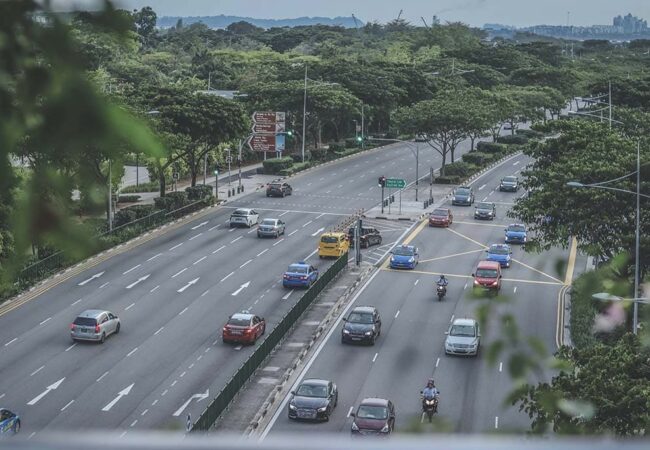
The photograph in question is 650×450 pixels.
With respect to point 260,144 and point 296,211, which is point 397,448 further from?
point 260,144

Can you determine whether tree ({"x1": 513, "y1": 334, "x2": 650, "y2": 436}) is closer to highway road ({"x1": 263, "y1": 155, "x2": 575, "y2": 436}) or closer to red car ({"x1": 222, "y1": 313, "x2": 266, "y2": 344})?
highway road ({"x1": 263, "y1": 155, "x2": 575, "y2": 436})

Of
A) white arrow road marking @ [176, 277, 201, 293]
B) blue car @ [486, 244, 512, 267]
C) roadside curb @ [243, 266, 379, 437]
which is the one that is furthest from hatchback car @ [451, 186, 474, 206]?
white arrow road marking @ [176, 277, 201, 293]

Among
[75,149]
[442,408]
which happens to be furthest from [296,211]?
[75,149]

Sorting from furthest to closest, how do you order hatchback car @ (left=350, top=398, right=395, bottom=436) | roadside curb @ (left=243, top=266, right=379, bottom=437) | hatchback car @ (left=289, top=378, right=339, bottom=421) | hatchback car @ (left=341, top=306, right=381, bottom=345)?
hatchback car @ (left=341, top=306, right=381, bottom=345)
hatchback car @ (left=289, top=378, right=339, bottom=421)
roadside curb @ (left=243, top=266, right=379, bottom=437)
hatchback car @ (left=350, top=398, right=395, bottom=436)

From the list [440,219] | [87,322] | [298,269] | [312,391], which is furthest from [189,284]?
[440,219]

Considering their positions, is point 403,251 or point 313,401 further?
point 403,251

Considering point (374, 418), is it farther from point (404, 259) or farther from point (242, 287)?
point (404, 259)
